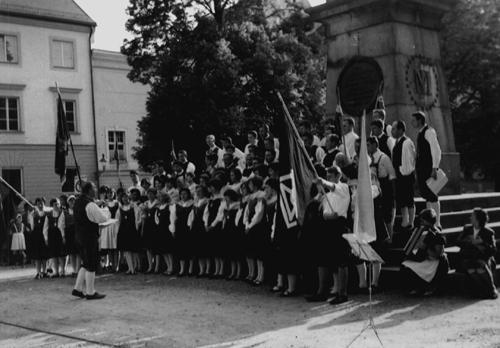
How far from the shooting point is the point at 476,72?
29.5 m

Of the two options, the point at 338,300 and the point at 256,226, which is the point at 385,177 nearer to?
the point at 338,300

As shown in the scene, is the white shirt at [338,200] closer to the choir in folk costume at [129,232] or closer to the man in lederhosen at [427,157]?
the man in lederhosen at [427,157]

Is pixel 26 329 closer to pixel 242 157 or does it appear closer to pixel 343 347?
pixel 343 347

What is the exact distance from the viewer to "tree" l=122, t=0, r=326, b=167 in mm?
28688

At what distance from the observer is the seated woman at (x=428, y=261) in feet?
31.2

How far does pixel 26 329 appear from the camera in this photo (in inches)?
347

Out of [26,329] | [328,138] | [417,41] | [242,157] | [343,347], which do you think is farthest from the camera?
[242,157]

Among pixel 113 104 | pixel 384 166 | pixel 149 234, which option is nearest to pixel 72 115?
pixel 113 104

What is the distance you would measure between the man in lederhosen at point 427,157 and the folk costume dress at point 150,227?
6368 mm

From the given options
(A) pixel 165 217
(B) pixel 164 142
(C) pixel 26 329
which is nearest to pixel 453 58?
(B) pixel 164 142

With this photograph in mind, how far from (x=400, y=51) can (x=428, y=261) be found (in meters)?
4.92

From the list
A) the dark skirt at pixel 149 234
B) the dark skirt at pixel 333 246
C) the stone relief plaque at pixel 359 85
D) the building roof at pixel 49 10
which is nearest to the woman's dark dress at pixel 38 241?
the dark skirt at pixel 149 234

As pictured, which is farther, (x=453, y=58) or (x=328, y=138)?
(x=453, y=58)

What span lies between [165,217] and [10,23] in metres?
24.9
